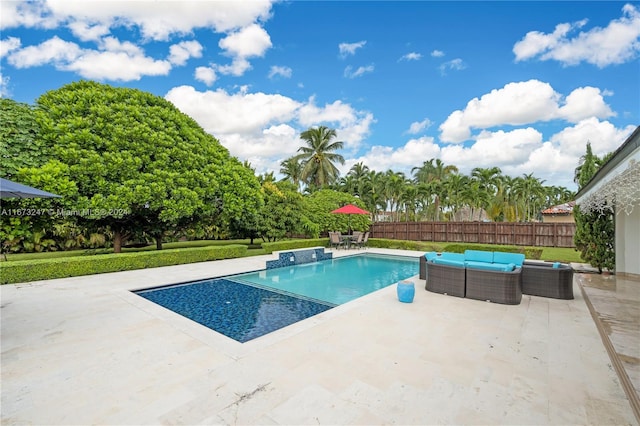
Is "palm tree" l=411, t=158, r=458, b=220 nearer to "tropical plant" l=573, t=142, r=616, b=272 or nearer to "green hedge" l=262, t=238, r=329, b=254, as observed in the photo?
"green hedge" l=262, t=238, r=329, b=254

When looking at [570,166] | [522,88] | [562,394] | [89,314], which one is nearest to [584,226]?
[522,88]

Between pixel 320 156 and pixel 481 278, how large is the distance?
2418 cm

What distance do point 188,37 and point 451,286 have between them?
44.0 feet

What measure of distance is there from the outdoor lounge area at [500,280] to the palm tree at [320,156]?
22667 millimetres

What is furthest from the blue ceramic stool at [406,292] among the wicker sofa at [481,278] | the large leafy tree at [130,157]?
the large leafy tree at [130,157]

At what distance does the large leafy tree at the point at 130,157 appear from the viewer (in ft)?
31.4

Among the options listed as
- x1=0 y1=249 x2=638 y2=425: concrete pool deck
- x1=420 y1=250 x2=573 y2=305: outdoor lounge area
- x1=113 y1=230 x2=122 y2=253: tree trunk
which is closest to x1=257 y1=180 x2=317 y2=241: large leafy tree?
x1=113 y1=230 x2=122 y2=253: tree trunk

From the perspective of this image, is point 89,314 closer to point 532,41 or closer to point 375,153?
point 532,41

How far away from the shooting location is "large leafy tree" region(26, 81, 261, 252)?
956 cm

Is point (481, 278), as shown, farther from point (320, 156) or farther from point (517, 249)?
point (320, 156)

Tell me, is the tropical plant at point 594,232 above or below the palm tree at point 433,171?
below

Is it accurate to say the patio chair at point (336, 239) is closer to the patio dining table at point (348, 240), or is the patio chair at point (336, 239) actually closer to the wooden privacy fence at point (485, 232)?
the patio dining table at point (348, 240)

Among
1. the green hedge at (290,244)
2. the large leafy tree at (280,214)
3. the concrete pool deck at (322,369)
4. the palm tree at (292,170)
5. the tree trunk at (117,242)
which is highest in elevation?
the palm tree at (292,170)

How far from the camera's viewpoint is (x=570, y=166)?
744 inches
